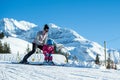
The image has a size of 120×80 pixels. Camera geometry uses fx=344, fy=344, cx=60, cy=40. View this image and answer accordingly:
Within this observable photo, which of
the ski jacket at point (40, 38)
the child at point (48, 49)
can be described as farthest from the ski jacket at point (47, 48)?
the ski jacket at point (40, 38)

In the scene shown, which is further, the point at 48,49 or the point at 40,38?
the point at 48,49

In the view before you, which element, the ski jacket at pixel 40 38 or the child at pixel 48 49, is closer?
the ski jacket at pixel 40 38

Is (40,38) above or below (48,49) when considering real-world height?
above

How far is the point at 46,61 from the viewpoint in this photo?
53.1 feet

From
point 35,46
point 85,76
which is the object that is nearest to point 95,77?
point 85,76

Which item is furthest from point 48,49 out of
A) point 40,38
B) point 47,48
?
point 40,38

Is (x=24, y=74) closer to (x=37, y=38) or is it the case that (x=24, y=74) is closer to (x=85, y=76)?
(x=85, y=76)

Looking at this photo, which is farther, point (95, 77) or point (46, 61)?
point (46, 61)

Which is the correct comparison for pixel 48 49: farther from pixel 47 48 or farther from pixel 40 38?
pixel 40 38

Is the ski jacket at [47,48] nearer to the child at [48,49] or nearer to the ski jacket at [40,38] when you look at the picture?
the child at [48,49]

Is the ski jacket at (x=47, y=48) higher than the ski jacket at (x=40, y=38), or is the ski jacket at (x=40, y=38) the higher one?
the ski jacket at (x=40, y=38)

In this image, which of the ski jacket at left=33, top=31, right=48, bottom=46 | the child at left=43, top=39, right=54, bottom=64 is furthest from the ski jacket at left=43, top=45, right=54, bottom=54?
the ski jacket at left=33, top=31, right=48, bottom=46

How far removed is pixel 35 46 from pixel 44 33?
2.37 feet

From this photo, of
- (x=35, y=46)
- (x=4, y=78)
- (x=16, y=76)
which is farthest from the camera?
(x=35, y=46)
